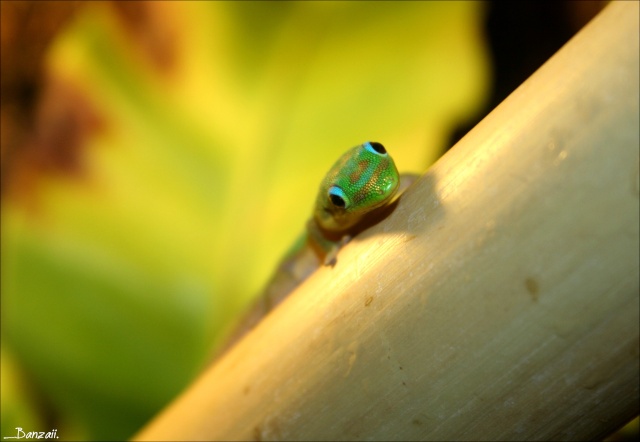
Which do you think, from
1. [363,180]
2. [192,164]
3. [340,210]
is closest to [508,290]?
[363,180]

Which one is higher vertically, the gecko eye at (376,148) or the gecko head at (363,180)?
the gecko eye at (376,148)

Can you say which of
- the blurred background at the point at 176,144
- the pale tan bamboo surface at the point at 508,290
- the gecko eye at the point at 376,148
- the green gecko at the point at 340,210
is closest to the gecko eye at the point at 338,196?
the green gecko at the point at 340,210

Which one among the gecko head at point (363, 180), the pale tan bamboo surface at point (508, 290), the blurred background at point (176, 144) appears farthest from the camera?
the blurred background at point (176, 144)

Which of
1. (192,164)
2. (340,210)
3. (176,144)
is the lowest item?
(340,210)

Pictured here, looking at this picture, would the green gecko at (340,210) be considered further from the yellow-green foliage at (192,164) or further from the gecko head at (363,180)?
the yellow-green foliage at (192,164)

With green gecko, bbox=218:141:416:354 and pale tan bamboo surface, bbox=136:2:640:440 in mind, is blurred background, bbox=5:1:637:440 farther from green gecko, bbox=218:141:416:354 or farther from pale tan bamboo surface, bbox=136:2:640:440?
pale tan bamboo surface, bbox=136:2:640:440

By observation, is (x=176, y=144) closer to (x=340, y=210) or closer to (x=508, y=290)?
(x=340, y=210)

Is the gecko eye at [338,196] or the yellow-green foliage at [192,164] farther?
the yellow-green foliage at [192,164]
